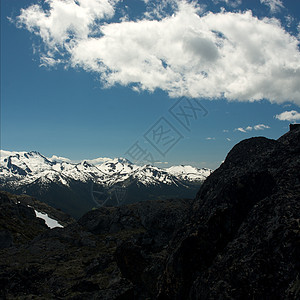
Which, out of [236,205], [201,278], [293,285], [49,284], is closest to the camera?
[293,285]

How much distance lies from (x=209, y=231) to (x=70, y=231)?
4093cm

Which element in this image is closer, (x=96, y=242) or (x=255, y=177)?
(x=255, y=177)

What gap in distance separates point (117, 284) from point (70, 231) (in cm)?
2859

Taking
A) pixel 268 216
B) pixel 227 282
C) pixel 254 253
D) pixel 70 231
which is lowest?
pixel 70 231

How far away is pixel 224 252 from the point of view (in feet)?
32.3

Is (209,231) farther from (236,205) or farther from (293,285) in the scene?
(293,285)

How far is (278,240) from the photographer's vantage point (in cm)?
830

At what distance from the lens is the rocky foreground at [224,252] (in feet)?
26.2

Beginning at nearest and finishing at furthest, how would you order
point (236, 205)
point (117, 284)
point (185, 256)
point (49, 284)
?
1. point (185, 256)
2. point (236, 205)
3. point (117, 284)
4. point (49, 284)

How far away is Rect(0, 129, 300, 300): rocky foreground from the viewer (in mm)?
7980

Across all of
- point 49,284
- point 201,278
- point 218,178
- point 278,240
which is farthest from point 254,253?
point 49,284

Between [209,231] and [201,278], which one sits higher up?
[209,231]

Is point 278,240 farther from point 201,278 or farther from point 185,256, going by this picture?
point 185,256

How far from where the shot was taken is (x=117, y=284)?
19734 millimetres
